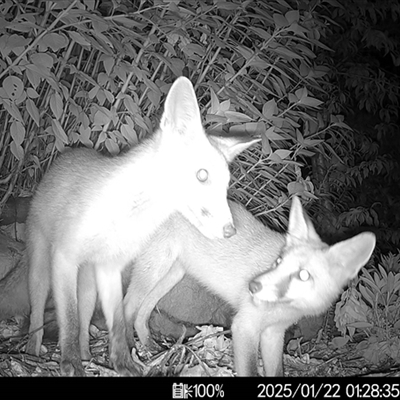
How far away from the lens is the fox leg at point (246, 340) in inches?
71.2

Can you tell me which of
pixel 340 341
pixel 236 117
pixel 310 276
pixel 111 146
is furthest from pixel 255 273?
pixel 111 146

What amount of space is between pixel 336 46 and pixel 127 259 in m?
2.54

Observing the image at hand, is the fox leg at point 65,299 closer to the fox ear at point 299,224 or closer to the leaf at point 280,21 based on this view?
the fox ear at point 299,224

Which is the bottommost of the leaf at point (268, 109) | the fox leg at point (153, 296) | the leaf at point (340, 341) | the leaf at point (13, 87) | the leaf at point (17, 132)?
the fox leg at point (153, 296)

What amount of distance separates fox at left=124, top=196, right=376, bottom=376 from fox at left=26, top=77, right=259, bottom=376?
0.29 m

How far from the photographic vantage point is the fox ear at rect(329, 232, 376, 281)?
155 cm

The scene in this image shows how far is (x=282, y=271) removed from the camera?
1701 mm

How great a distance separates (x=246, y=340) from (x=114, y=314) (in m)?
0.53

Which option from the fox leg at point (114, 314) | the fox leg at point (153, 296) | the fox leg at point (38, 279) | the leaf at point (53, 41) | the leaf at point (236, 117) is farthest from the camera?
the fox leg at point (153, 296)

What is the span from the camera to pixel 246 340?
Result: 6.24 feet

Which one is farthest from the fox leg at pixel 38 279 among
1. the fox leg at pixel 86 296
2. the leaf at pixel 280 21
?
the leaf at pixel 280 21

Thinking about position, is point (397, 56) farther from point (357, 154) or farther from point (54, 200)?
point (54, 200)

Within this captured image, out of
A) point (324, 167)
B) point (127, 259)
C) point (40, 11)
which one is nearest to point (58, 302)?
point (127, 259)

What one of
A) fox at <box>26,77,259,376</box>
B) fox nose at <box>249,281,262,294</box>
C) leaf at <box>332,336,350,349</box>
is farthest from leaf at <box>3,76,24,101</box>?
leaf at <box>332,336,350,349</box>
